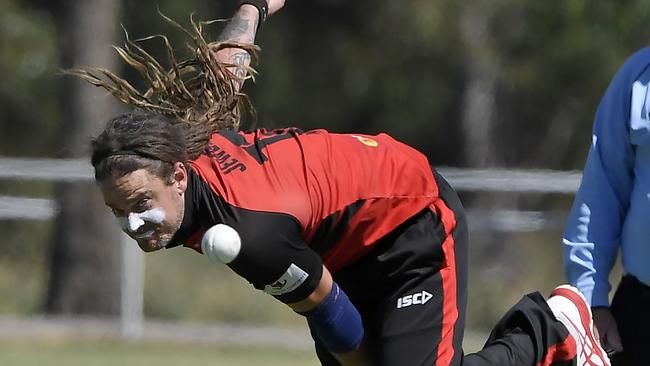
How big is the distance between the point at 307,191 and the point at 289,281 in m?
0.28

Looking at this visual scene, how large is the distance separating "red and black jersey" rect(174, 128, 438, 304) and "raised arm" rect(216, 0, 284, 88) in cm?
38

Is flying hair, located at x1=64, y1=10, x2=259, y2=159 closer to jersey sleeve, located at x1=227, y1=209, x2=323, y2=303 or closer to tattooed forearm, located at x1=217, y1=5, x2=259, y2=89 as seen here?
tattooed forearm, located at x1=217, y1=5, x2=259, y2=89

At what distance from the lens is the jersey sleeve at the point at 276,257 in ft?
13.3

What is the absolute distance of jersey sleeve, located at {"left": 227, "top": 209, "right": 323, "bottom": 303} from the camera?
13.3ft

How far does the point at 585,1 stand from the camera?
17891 mm

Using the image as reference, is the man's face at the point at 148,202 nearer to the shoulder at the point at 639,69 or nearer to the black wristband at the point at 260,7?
the black wristband at the point at 260,7

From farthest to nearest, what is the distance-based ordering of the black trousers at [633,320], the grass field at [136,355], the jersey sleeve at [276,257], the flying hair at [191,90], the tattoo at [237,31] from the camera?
the grass field at [136,355]
the tattoo at [237,31]
the black trousers at [633,320]
the flying hair at [191,90]
the jersey sleeve at [276,257]

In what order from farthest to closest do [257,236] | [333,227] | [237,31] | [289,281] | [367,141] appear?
[237,31]
[367,141]
[333,227]
[289,281]
[257,236]

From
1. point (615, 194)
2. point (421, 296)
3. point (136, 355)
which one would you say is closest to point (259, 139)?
point (421, 296)

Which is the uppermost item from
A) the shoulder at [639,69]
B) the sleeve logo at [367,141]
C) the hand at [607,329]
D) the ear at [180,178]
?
the shoulder at [639,69]

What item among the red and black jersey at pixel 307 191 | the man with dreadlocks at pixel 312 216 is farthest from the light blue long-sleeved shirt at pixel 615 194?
the red and black jersey at pixel 307 191

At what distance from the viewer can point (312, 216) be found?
427cm

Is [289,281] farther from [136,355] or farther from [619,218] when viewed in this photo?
[136,355]

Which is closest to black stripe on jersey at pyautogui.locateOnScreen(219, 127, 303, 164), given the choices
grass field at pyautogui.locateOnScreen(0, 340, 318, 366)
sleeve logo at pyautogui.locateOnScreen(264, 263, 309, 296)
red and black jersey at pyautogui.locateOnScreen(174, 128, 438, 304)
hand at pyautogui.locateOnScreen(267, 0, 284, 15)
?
red and black jersey at pyautogui.locateOnScreen(174, 128, 438, 304)
